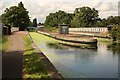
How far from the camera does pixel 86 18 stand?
4702 inches

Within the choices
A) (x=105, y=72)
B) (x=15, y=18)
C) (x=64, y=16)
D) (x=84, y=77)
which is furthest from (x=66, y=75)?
(x=64, y=16)

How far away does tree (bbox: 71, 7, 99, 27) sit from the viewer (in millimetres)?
118300

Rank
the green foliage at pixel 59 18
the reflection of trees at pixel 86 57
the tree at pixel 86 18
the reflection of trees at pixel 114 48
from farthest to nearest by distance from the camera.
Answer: the green foliage at pixel 59 18 → the tree at pixel 86 18 → the reflection of trees at pixel 114 48 → the reflection of trees at pixel 86 57

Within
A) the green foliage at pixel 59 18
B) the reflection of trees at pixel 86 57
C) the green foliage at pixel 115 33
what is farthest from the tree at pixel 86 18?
the reflection of trees at pixel 86 57

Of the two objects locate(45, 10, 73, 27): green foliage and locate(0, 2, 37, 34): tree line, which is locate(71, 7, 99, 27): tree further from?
locate(0, 2, 37, 34): tree line

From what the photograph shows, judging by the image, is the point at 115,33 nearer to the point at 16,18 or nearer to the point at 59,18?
the point at 16,18

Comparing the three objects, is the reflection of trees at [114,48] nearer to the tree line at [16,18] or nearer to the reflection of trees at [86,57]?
the reflection of trees at [86,57]

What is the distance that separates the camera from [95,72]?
1716 centimetres

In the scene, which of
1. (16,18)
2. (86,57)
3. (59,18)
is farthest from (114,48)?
(59,18)

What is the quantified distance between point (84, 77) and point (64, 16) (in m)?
134

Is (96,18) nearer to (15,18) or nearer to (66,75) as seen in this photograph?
(15,18)

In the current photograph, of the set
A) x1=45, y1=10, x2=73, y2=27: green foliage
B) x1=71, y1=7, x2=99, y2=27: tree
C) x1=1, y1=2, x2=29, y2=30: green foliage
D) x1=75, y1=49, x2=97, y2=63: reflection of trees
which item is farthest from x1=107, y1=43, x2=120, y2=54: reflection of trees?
x1=45, y1=10, x2=73, y2=27: green foliage

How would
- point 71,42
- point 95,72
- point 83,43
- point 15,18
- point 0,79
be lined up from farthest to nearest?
point 15,18 → point 71,42 → point 83,43 → point 95,72 → point 0,79

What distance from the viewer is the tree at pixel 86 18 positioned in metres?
118
